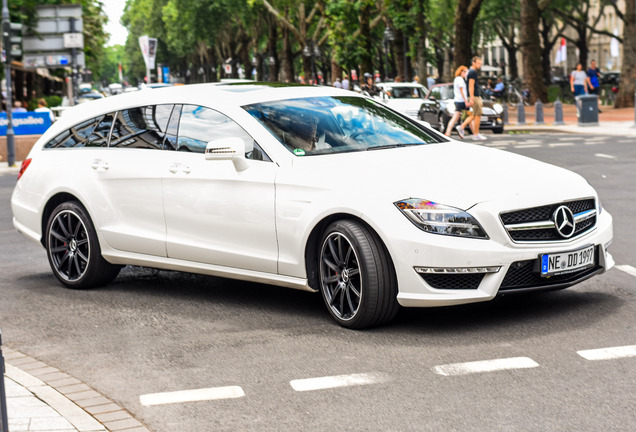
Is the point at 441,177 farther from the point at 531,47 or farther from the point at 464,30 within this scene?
the point at 531,47

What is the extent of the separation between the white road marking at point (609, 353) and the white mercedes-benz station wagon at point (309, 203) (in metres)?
0.65

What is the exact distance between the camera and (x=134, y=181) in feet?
25.7

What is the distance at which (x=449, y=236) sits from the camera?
6133 millimetres

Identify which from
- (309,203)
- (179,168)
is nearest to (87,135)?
(179,168)

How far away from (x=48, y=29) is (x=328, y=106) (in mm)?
24101

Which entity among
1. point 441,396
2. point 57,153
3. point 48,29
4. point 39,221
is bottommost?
point 441,396

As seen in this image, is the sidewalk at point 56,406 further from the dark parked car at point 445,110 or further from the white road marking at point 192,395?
the dark parked car at point 445,110

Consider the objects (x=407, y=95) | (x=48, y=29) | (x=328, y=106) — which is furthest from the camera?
(x=407, y=95)

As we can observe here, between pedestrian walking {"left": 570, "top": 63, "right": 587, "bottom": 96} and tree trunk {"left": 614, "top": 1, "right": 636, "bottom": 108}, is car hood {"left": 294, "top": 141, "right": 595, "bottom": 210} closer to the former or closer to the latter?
tree trunk {"left": 614, "top": 1, "right": 636, "bottom": 108}

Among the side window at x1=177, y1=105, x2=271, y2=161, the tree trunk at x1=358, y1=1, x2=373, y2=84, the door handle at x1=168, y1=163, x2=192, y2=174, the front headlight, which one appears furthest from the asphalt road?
the tree trunk at x1=358, y1=1, x2=373, y2=84

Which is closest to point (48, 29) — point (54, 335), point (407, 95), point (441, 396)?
point (407, 95)

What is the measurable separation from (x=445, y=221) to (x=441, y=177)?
390mm

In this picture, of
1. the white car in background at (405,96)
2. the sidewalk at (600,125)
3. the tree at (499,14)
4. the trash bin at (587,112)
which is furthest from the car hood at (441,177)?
the tree at (499,14)

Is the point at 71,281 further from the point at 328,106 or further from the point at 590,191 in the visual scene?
the point at 590,191
